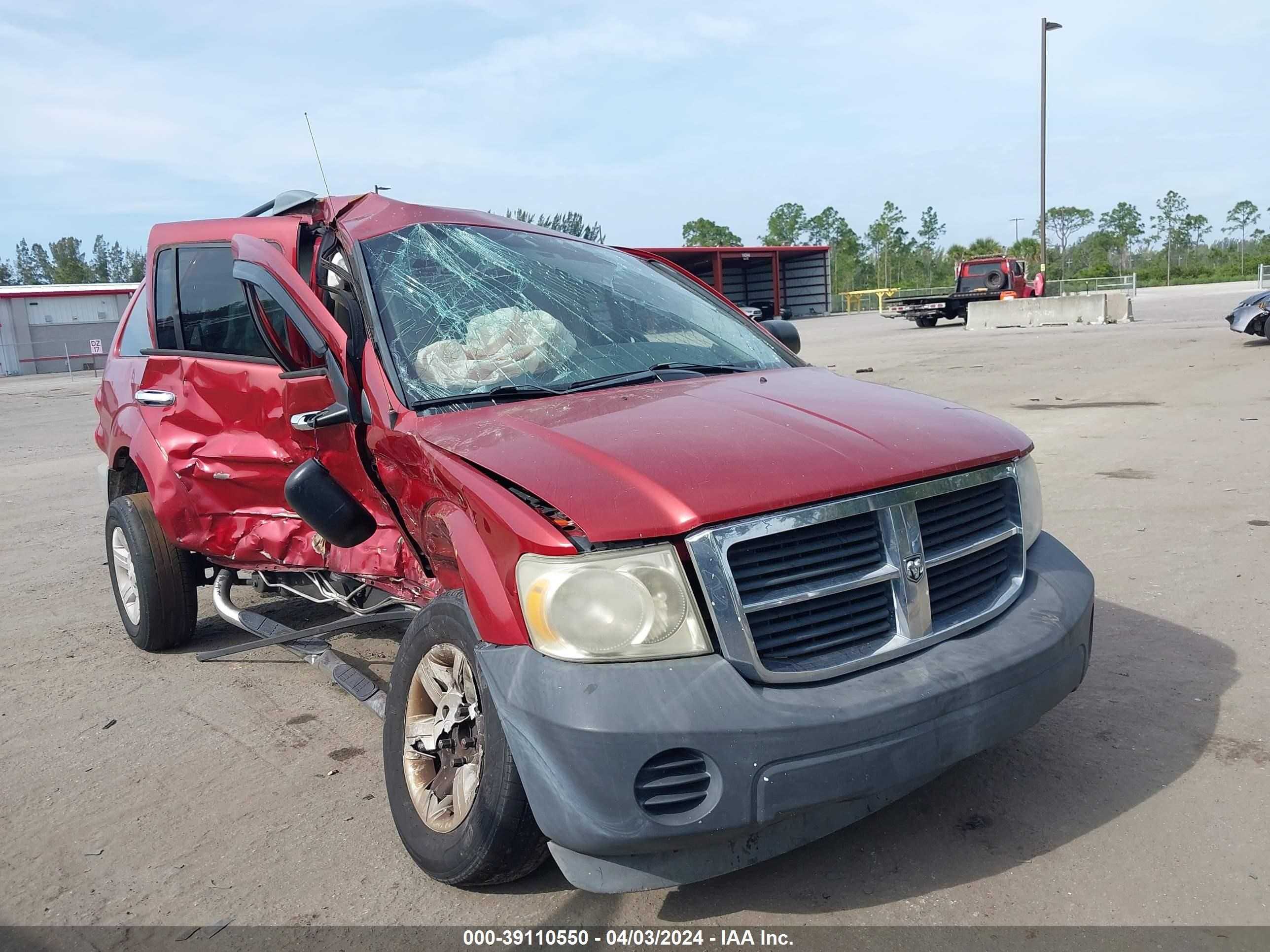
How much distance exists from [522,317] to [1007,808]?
7.21ft

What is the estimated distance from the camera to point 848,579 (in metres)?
2.51

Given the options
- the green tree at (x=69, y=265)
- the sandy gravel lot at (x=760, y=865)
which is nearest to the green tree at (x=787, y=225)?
the green tree at (x=69, y=265)


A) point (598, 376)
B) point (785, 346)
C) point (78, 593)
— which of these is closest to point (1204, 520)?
point (785, 346)

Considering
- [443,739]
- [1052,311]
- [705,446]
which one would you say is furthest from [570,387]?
[1052,311]

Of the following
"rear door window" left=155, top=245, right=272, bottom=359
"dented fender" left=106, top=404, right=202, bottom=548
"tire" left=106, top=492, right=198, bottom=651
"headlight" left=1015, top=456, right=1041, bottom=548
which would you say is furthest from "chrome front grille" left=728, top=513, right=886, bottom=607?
"tire" left=106, top=492, right=198, bottom=651

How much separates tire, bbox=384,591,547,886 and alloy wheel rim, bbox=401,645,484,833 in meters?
0.02

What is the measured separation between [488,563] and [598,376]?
101 cm

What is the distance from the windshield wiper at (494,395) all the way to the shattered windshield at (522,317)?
0.08 feet

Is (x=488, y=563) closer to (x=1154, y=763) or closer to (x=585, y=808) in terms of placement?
(x=585, y=808)

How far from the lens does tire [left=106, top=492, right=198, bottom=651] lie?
15.6 feet

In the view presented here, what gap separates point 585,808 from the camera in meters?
2.28

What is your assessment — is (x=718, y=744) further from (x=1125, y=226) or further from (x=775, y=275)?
(x=1125, y=226)

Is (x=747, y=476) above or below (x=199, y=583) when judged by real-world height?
→ above

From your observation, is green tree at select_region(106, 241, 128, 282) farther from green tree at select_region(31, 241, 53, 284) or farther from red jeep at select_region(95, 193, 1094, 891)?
red jeep at select_region(95, 193, 1094, 891)
